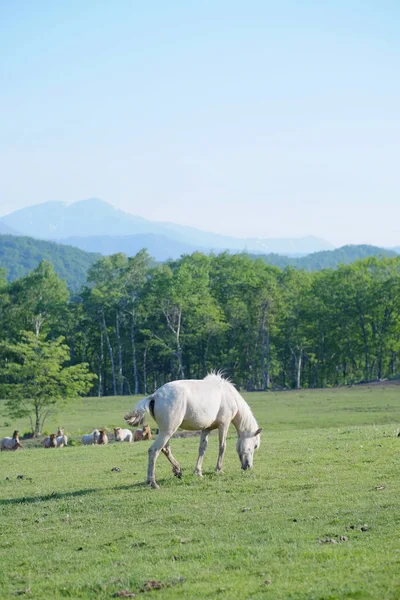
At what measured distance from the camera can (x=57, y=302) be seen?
8844cm

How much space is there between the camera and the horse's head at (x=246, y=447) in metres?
17.7

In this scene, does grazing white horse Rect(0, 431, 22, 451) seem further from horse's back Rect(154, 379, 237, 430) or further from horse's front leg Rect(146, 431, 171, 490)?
horse's front leg Rect(146, 431, 171, 490)

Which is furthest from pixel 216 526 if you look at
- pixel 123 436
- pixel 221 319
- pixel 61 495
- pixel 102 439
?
pixel 221 319

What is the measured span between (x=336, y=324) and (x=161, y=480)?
Answer: 70434mm

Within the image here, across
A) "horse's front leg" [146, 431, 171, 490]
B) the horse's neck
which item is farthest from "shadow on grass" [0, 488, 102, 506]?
the horse's neck

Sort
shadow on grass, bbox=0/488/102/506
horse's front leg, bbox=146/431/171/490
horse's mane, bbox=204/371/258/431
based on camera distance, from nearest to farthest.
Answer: shadow on grass, bbox=0/488/102/506, horse's front leg, bbox=146/431/171/490, horse's mane, bbox=204/371/258/431

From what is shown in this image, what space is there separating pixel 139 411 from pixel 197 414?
1441mm

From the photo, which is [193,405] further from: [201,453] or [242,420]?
[242,420]

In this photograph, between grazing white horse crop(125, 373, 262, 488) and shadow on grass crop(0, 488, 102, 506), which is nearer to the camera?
shadow on grass crop(0, 488, 102, 506)

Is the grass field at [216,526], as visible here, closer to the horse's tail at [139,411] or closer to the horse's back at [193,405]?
the horse's back at [193,405]

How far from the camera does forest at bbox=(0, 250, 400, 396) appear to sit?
84.1 metres

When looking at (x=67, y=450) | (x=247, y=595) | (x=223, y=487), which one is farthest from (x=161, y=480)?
(x=67, y=450)

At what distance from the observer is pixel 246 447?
58.5ft

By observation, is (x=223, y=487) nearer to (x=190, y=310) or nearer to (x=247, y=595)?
(x=247, y=595)
